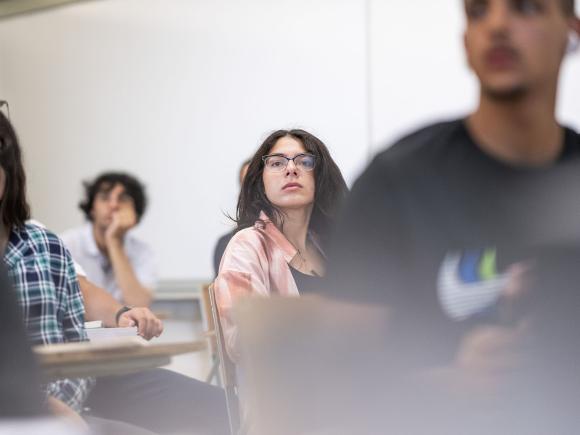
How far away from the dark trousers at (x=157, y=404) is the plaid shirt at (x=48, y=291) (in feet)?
0.15

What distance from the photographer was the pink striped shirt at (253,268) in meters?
1.62

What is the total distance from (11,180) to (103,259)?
2079mm

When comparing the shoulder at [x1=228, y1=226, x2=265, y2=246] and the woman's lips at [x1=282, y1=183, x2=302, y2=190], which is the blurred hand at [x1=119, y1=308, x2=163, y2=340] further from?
the woman's lips at [x1=282, y1=183, x2=302, y2=190]

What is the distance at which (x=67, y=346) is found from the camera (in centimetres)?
120

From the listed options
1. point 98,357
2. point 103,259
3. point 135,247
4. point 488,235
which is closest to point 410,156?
point 488,235

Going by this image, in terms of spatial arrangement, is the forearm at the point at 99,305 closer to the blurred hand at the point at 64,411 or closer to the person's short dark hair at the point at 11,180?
the person's short dark hair at the point at 11,180

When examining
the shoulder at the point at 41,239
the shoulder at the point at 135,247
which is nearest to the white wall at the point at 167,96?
the shoulder at the point at 135,247

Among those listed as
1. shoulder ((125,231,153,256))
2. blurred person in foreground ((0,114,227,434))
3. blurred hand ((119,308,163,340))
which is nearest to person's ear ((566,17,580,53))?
blurred person in foreground ((0,114,227,434))

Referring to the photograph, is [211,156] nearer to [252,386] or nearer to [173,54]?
[173,54]

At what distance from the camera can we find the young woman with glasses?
5.49ft

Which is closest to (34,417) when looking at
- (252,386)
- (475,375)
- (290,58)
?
(252,386)

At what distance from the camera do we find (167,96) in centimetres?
469

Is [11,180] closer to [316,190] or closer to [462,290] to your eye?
[316,190]

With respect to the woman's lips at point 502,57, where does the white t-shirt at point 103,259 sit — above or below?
below
